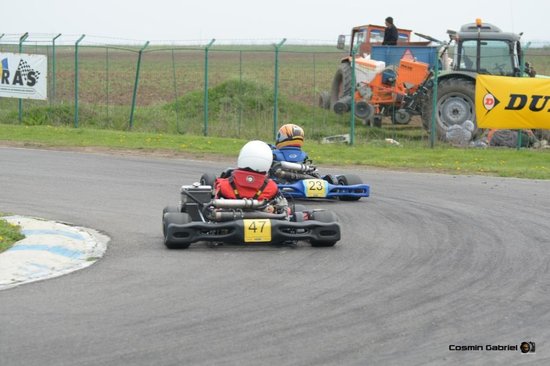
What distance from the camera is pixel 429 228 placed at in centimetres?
1105

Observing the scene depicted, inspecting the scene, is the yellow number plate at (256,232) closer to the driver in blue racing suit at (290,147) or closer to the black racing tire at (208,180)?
the black racing tire at (208,180)

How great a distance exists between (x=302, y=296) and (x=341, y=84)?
20.4 metres

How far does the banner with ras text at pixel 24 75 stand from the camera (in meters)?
23.6

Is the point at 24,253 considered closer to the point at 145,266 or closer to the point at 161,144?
the point at 145,266

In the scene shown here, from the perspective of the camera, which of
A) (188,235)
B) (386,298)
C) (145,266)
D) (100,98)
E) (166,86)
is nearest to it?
(386,298)

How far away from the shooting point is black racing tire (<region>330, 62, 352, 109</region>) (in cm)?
2550

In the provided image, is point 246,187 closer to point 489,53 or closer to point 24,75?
point 489,53

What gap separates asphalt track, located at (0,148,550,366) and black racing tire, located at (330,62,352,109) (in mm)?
12936

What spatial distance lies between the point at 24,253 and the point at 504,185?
8.35 meters

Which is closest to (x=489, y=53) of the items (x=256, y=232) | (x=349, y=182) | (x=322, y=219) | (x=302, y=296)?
(x=349, y=182)

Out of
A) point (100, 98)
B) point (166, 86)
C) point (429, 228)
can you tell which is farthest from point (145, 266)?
point (166, 86)

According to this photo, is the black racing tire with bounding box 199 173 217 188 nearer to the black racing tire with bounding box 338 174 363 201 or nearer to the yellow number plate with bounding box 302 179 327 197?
the yellow number plate with bounding box 302 179 327 197

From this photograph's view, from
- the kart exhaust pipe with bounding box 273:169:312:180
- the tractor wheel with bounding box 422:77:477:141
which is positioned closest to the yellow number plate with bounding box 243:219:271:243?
the kart exhaust pipe with bounding box 273:169:312:180

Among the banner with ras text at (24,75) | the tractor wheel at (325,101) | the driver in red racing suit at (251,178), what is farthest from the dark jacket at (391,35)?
the driver in red racing suit at (251,178)
